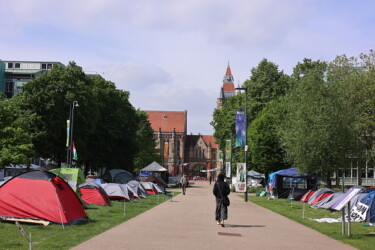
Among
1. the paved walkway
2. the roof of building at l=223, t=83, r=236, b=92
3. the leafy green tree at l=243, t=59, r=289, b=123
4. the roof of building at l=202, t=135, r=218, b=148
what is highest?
the roof of building at l=223, t=83, r=236, b=92

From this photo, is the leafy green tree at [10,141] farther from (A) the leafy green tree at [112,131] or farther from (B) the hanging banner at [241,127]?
(A) the leafy green tree at [112,131]

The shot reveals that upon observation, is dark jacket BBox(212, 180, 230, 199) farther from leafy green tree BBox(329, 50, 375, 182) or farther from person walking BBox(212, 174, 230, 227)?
leafy green tree BBox(329, 50, 375, 182)

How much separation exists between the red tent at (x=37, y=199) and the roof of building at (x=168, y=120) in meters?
133

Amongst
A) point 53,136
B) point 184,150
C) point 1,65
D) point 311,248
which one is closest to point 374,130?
point 53,136

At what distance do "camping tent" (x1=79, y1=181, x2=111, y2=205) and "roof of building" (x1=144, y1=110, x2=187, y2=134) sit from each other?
12434 centimetres

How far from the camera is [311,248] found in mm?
12023

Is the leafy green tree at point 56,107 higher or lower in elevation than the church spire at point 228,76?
lower

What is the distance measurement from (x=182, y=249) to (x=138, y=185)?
2358 centimetres

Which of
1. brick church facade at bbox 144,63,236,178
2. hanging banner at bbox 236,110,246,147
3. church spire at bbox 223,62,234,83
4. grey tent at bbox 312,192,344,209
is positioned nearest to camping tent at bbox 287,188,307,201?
hanging banner at bbox 236,110,246,147

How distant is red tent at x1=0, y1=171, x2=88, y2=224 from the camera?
14.9 m

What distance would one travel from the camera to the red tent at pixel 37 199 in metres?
14.9

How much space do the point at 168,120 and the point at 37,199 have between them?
13751 centimetres

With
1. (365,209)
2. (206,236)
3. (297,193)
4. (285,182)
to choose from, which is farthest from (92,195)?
(285,182)

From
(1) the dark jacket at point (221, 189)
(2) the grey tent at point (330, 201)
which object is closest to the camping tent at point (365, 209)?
(2) the grey tent at point (330, 201)
